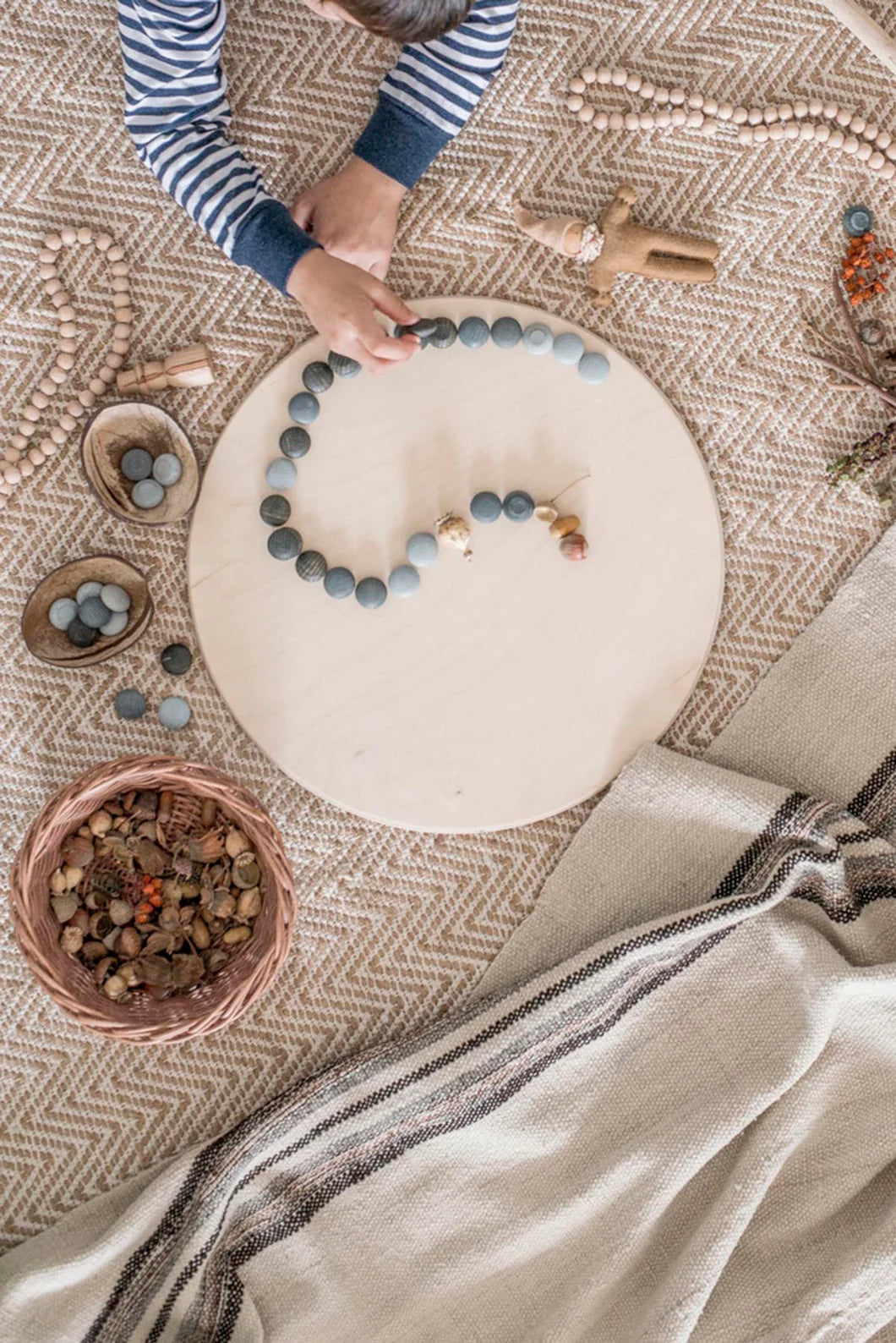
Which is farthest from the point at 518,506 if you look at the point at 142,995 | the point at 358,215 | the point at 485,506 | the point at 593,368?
the point at 142,995

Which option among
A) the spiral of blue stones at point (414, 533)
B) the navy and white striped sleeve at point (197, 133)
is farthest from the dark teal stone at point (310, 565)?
the navy and white striped sleeve at point (197, 133)

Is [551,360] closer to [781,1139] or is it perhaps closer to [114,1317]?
[781,1139]

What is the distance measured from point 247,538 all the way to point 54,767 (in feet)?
0.82

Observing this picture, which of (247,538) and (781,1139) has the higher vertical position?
(247,538)

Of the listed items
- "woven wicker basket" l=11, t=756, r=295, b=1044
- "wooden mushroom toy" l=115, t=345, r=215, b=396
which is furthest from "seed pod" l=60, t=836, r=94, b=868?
"wooden mushroom toy" l=115, t=345, r=215, b=396

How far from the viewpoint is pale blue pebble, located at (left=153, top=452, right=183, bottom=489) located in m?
0.89

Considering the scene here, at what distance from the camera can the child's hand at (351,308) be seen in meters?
0.82

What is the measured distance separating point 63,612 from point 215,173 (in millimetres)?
362

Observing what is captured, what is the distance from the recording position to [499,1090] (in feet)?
2.92

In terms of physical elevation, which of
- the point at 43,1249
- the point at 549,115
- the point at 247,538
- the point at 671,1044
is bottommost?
the point at 43,1249

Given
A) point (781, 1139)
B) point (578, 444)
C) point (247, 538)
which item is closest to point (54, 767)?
point (247, 538)

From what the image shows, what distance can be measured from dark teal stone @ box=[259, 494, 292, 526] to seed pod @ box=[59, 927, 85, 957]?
0.35 metres

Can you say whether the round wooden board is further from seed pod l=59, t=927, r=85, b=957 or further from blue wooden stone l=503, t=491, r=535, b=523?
seed pod l=59, t=927, r=85, b=957

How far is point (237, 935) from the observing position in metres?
0.87
